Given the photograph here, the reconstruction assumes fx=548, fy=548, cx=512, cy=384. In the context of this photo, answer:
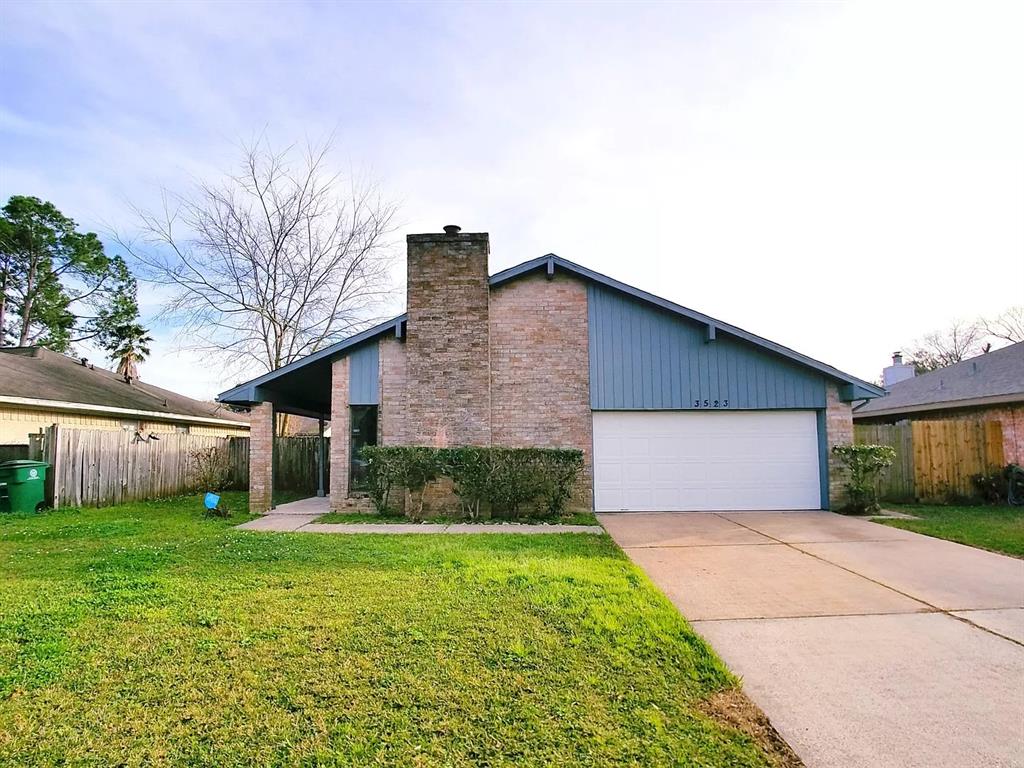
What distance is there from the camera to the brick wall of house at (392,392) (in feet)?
35.7

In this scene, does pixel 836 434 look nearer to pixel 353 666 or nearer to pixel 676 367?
pixel 676 367

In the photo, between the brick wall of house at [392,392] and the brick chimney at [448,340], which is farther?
the brick wall of house at [392,392]

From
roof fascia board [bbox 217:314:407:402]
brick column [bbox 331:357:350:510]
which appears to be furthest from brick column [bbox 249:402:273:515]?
brick column [bbox 331:357:350:510]

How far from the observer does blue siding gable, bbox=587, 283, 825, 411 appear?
432 inches

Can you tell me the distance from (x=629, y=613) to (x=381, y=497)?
22.1 feet

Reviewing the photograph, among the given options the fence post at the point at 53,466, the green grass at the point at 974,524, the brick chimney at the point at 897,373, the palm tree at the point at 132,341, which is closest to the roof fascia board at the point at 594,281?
the green grass at the point at 974,524

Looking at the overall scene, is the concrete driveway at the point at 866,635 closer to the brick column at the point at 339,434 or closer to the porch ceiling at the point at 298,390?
the brick column at the point at 339,434

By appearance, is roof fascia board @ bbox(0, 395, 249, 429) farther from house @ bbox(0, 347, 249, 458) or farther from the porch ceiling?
the porch ceiling

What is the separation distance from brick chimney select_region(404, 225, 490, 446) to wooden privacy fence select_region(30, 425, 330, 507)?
303 inches

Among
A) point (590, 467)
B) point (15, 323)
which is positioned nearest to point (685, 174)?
point (590, 467)

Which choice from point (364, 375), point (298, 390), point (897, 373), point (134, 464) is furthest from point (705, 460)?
point (897, 373)

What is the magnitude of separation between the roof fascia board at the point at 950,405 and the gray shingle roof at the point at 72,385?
A: 23044 millimetres

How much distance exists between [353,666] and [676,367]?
895cm

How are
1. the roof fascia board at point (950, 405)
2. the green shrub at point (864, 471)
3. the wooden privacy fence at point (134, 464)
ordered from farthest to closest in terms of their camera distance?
the roof fascia board at point (950, 405)
the wooden privacy fence at point (134, 464)
the green shrub at point (864, 471)
